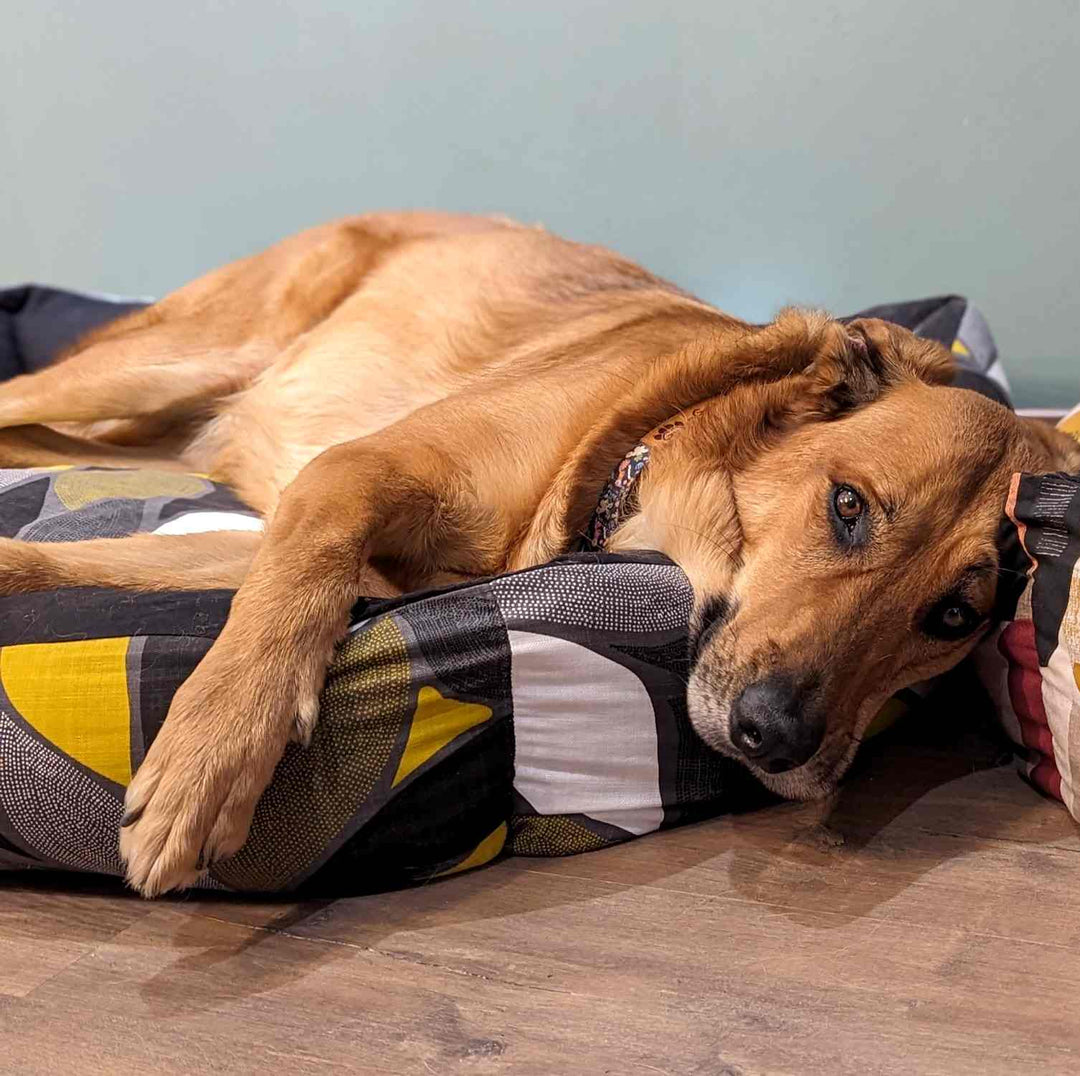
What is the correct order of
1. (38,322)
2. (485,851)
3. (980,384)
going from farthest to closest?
(38,322)
(980,384)
(485,851)

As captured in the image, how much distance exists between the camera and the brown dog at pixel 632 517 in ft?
4.84

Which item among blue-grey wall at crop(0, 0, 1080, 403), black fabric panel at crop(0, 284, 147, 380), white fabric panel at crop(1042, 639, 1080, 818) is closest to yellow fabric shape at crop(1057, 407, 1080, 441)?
white fabric panel at crop(1042, 639, 1080, 818)

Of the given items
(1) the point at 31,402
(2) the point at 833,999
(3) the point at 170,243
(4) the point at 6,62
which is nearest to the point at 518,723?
(2) the point at 833,999

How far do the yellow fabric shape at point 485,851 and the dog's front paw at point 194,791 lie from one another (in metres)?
0.33

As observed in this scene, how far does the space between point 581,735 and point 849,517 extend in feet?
1.88

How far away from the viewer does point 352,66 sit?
14.0 feet

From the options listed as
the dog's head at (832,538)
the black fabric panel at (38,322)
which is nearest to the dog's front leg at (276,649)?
the dog's head at (832,538)

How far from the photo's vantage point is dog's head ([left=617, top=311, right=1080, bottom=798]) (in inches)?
63.5

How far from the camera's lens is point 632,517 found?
198 centimetres

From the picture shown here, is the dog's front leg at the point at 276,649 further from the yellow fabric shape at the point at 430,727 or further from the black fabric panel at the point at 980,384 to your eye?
the black fabric panel at the point at 980,384

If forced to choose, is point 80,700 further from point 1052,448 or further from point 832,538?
point 1052,448

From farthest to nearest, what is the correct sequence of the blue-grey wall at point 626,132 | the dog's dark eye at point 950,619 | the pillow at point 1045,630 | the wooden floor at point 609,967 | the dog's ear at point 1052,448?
the blue-grey wall at point 626,132 → the dog's ear at point 1052,448 → the dog's dark eye at point 950,619 → the pillow at point 1045,630 → the wooden floor at point 609,967

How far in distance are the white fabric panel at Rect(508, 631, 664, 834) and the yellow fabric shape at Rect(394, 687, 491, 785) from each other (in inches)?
3.8

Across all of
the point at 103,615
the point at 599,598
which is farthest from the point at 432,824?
the point at 103,615
